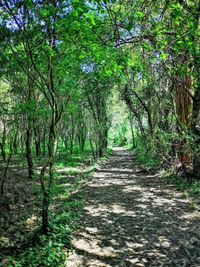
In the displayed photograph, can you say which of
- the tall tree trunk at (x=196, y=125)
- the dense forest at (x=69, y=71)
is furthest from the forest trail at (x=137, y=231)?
the tall tree trunk at (x=196, y=125)

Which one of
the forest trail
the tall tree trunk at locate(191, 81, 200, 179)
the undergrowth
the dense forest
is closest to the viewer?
the forest trail

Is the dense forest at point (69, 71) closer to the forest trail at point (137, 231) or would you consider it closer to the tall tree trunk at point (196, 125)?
the tall tree trunk at point (196, 125)

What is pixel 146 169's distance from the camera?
56.7 feet

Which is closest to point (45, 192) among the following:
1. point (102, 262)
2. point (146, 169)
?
point (102, 262)

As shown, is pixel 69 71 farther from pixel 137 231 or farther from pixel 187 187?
pixel 187 187

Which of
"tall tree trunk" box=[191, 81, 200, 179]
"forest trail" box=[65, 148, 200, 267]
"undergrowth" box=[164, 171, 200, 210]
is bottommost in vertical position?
"forest trail" box=[65, 148, 200, 267]

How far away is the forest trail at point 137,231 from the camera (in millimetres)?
5566

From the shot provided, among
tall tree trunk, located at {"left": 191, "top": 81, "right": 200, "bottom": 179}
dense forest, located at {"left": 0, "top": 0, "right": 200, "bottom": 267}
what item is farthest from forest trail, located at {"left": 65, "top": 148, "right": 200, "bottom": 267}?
tall tree trunk, located at {"left": 191, "top": 81, "right": 200, "bottom": 179}

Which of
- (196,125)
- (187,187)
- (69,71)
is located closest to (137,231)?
(69,71)

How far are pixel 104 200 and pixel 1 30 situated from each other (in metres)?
7.07

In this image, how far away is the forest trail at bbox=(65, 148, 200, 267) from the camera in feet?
18.3

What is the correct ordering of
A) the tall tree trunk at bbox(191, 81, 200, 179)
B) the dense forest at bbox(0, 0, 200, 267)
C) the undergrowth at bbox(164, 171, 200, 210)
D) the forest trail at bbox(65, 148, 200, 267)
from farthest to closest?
the tall tree trunk at bbox(191, 81, 200, 179) → the undergrowth at bbox(164, 171, 200, 210) → the dense forest at bbox(0, 0, 200, 267) → the forest trail at bbox(65, 148, 200, 267)

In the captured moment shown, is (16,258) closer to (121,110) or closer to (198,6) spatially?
(198,6)

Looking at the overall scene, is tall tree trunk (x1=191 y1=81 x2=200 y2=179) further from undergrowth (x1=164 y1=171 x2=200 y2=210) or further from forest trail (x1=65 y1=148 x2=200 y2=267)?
forest trail (x1=65 y1=148 x2=200 y2=267)
